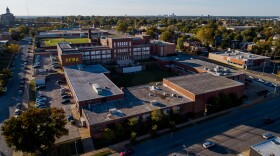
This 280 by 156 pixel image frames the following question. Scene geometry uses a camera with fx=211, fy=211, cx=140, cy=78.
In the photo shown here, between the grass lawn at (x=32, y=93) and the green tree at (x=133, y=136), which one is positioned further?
the grass lawn at (x=32, y=93)

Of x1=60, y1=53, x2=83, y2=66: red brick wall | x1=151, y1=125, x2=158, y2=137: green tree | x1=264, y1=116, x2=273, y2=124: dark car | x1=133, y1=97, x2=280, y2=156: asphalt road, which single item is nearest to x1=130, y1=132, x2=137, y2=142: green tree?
x1=133, y1=97, x2=280, y2=156: asphalt road

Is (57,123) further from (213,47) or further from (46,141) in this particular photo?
(213,47)

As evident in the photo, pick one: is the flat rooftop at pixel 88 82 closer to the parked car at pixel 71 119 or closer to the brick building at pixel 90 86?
the brick building at pixel 90 86

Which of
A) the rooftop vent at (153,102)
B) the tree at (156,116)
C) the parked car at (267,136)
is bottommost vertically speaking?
the parked car at (267,136)

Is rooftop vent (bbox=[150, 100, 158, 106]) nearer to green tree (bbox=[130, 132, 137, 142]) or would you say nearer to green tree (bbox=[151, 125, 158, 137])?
green tree (bbox=[151, 125, 158, 137])

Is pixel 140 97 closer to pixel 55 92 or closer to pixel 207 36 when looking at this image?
pixel 55 92

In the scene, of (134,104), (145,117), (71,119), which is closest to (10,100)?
(71,119)

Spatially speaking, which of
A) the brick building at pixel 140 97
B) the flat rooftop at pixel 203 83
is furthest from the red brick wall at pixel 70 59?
the flat rooftop at pixel 203 83
